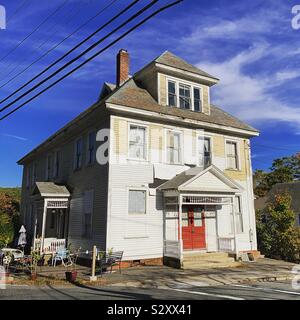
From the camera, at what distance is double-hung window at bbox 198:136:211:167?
19828 millimetres

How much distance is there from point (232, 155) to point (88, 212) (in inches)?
365

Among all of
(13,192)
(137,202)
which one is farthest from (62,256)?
(13,192)

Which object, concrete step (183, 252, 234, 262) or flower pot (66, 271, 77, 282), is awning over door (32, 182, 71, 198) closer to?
flower pot (66, 271, 77, 282)

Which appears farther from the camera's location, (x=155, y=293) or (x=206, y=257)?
(x=206, y=257)

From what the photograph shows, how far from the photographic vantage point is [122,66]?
22.5m

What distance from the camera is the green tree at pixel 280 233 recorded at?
2097 centimetres

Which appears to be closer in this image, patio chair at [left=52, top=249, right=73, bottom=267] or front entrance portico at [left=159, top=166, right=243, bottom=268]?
patio chair at [left=52, top=249, right=73, bottom=267]

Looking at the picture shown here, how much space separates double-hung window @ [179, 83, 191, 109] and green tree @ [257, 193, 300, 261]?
858cm

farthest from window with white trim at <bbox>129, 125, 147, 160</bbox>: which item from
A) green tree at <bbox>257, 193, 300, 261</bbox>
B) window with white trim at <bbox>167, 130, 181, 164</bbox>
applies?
green tree at <bbox>257, 193, 300, 261</bbox>

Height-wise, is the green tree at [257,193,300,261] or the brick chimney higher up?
the brick chimney

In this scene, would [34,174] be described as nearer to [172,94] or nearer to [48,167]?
[48,167]
